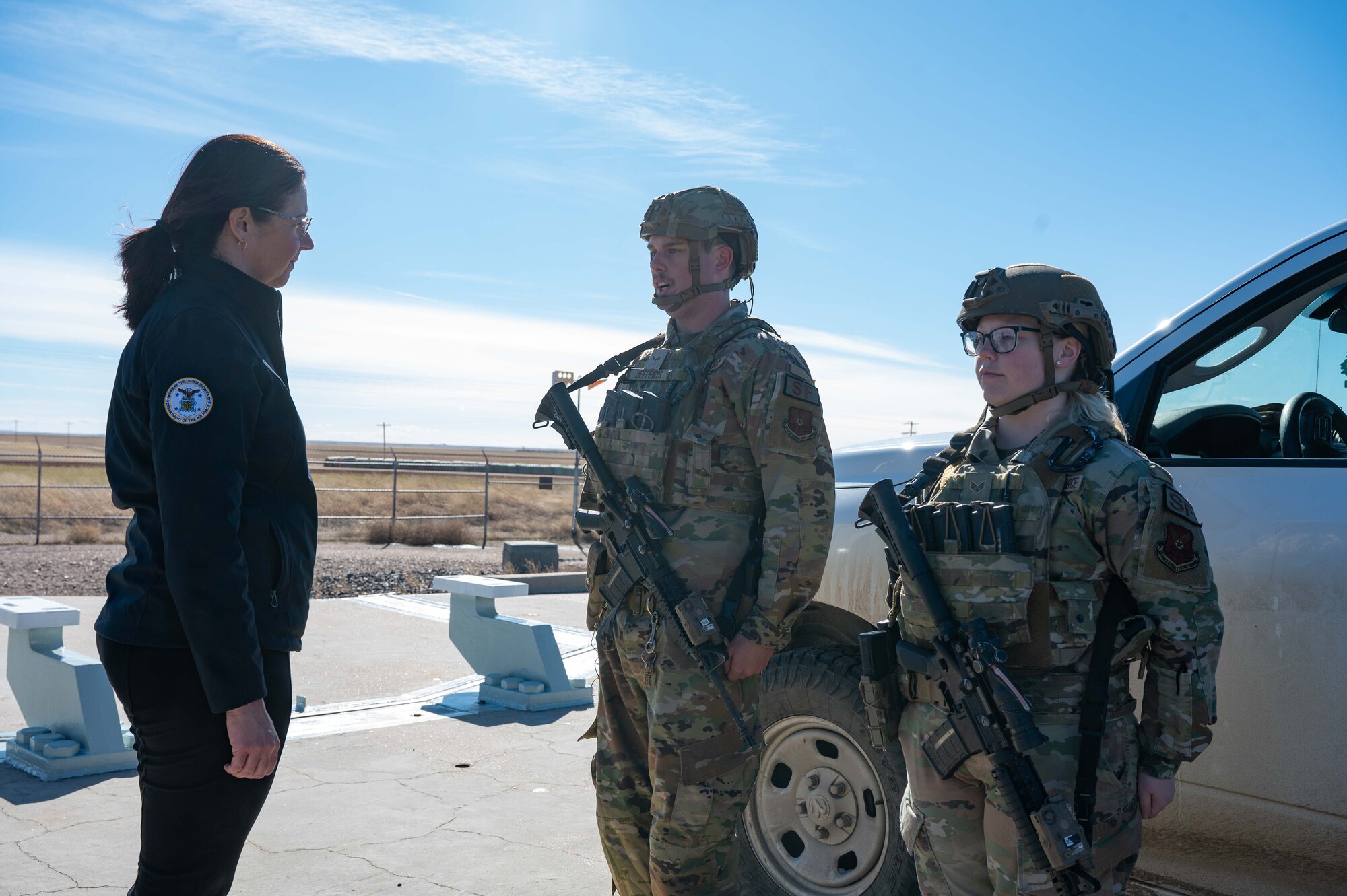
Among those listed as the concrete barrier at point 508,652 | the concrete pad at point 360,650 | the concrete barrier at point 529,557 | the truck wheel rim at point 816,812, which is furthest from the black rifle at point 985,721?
the concrete barrier at point 529,557

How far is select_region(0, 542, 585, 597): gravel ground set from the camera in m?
11.0

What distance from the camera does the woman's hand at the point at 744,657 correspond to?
276 cm

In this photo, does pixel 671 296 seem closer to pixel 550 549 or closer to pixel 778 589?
pixel 778 589

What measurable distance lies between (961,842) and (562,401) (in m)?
1.60

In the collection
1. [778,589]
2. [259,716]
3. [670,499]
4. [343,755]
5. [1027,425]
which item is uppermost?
[1027,425]

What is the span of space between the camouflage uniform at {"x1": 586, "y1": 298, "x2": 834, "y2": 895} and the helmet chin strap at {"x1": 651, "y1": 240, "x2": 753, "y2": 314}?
100 mm

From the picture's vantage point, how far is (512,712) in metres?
6.25

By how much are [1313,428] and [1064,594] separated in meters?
1.27

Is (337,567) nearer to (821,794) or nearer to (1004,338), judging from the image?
(821,794)

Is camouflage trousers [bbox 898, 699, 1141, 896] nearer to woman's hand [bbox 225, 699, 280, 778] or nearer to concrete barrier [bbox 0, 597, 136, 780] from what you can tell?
woman's hand [bbox 225, 699, 280, 778]

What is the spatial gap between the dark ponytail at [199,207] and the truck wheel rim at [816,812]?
84.4 inches

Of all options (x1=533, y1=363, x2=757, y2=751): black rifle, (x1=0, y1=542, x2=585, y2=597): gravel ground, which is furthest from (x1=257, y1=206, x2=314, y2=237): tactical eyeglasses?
(x1=0, y1=542, x2=585, y2=597): gravel ground

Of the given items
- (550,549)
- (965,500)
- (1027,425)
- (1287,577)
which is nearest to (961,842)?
(965,500)

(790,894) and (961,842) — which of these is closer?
(961,842)
